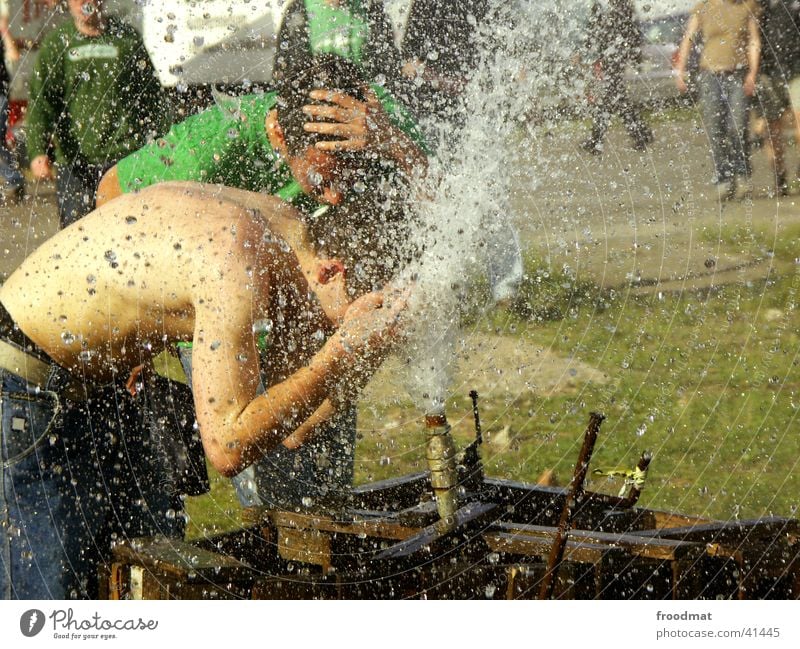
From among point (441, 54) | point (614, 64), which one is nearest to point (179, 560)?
point (441, 54)

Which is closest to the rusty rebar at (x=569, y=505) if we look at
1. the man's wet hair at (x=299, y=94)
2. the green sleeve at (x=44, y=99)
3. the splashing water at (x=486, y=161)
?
the splashing water at (x=486, y=161)

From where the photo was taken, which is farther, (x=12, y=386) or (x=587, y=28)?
(x=12, y=386)

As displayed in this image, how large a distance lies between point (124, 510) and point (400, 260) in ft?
2.19

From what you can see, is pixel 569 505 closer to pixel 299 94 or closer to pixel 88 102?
pixel 299 94

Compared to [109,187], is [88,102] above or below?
above

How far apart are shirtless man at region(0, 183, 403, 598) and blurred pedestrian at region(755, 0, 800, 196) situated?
0.65 m

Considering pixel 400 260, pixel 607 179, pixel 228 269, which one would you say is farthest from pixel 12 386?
pixel 607 179

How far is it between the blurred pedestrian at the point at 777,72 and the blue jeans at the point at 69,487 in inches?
44.5

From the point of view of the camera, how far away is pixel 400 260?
6.17ft

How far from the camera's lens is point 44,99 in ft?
6.49

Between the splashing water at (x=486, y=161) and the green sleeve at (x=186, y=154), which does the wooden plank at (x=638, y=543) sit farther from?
the green sleeve at (x=186, y=154)

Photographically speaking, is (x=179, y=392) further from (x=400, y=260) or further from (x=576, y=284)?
(x=576, y=284)

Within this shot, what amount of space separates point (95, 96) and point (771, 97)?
1.09 meters
